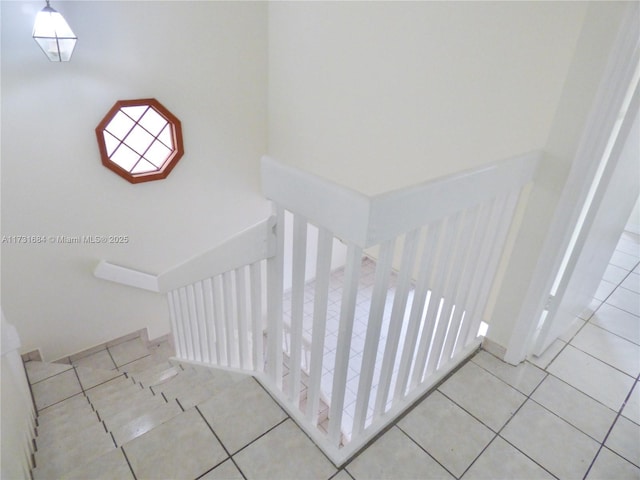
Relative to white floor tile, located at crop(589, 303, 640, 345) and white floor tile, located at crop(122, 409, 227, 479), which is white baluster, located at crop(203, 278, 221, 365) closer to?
white floor tile, located at crop(122, 409, 227, 479)

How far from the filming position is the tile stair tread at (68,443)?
201 centimetres

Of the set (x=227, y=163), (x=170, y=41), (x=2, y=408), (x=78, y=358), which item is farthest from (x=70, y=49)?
(x=78, y=358)

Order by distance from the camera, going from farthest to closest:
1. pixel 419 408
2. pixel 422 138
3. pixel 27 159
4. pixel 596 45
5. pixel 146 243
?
1. pixel 146 243
2. pixel 27 159
3. pixel 422 138
4. pixel 419 408
5. pixel 596 45

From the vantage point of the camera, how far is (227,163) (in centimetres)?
383

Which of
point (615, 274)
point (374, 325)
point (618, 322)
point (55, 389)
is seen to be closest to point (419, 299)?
point (374, 325)

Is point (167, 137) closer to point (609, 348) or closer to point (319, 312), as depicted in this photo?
point (319, 312)

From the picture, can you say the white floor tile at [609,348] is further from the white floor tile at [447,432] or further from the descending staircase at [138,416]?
the descending staircase at [138,416]

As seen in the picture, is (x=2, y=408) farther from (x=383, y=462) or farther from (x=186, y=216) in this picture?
(x=186, y=216)

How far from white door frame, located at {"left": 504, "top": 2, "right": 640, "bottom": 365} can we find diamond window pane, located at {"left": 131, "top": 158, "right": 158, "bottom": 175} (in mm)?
3104

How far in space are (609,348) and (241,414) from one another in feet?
6.10

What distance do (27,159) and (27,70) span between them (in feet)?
1.97

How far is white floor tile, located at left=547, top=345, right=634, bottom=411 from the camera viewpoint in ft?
5.64

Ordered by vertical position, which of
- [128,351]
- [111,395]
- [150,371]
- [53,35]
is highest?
[53,35]

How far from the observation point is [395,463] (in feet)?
4.50
